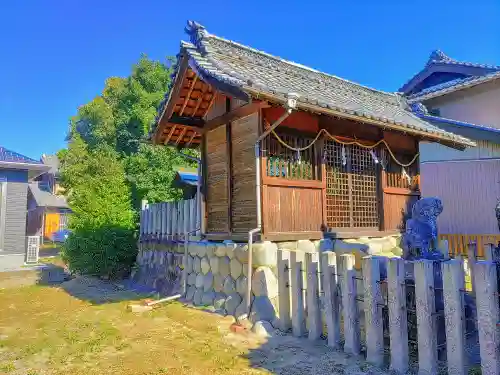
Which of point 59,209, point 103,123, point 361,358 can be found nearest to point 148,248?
point 361,358

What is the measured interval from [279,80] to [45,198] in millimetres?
30054

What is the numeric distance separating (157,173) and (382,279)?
1605 centimetres

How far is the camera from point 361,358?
4898 mm

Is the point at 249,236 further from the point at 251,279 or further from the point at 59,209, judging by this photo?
the point at 59,209

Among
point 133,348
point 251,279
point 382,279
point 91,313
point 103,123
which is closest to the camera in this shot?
point 382,279

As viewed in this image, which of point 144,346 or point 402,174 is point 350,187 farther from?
point 144,346

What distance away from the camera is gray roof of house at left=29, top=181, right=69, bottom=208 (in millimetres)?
31009

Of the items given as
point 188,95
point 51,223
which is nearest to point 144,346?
point 188,95

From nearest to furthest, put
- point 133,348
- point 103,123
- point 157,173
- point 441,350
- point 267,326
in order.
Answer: point 441,350
point 133,348
point 267,326
point 157,173
point 103,123

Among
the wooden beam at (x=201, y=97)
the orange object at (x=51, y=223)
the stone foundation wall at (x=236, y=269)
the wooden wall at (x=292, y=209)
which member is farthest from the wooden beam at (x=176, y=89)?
the orange object at (x=51, y=223)

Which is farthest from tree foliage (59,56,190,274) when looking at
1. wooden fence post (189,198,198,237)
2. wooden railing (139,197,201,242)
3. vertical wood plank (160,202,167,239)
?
wooden fence post (189,198,198,237)

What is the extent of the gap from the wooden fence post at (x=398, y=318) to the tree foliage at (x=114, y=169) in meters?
8.24

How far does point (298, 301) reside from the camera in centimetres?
589

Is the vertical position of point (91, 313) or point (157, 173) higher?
point (157, 173)
